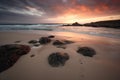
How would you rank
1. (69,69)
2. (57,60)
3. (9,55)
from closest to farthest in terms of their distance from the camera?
(69,69)
(57,60)
(9,55)

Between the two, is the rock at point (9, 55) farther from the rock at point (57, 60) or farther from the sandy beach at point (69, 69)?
the rock at point (57, 60)

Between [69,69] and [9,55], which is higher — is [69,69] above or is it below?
below

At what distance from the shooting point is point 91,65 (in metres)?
3.86

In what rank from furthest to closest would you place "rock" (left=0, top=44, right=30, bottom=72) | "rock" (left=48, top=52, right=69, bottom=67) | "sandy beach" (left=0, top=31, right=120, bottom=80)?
"rock" (left=48, top=52, right=69, bottom=67)
"rock" (left=0, top=44, right=30, bottom=72)
"sandy beach" (left=0, top=31, right=120, bottom=80)

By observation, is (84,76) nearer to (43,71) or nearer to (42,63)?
(43,71)

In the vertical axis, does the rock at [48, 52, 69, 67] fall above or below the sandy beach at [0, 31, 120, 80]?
above

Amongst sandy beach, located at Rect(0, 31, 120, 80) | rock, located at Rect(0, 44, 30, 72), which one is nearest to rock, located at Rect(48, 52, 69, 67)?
sandy beach, located at Rect(0, 31, 120, 80)

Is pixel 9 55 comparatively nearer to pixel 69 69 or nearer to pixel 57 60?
pixel 57 60

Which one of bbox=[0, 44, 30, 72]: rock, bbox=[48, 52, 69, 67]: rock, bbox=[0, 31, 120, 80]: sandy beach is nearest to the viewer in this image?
bbox=[0, 31, 120, 80]: sandy beach

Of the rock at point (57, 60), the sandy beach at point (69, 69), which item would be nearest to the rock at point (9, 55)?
the sandy beach at point (69, 69)

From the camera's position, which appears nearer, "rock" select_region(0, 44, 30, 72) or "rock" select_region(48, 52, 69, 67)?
"rock" select_region(0, 44, 30, 72)

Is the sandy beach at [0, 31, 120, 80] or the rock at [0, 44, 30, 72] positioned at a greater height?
the rock at [0, 44, 30, 72]

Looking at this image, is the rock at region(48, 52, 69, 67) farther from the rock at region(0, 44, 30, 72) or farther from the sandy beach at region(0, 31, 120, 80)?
the rock at region(0, 44, 30, 72)

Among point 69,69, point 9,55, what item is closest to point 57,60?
point 69,69
